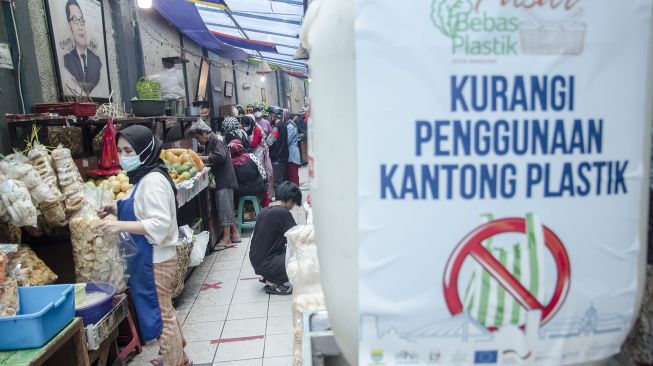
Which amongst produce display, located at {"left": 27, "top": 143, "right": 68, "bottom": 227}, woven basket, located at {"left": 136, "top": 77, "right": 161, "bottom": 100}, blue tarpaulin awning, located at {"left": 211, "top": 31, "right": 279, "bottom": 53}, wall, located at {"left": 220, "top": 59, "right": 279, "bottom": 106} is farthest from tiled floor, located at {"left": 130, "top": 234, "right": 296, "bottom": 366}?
wall, located at {"left": 220, "top": 59, "right": 279, "bottom": 106}

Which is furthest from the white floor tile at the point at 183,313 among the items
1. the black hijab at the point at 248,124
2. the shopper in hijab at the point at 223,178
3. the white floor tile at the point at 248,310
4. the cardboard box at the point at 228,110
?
the cardboard box at the point at 228,110

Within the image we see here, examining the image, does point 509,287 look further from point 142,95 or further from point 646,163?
point 142,95

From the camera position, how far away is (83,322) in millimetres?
2811

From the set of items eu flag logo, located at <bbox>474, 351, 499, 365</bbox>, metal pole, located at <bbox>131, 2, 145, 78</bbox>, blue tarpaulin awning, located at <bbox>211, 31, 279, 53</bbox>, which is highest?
blue tarpaulin awning, located at <bbox>211, 31, 279, 53</bbox>

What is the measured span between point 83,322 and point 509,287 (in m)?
2.71

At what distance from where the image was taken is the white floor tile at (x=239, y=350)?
3605mm

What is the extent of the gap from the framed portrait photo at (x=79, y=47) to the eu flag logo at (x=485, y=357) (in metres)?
4.57

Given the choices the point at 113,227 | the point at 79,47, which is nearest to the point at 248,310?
the point at 113,227

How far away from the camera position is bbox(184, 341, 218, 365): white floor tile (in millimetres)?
3602

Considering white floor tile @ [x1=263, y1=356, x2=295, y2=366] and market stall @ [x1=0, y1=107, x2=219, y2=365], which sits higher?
market stall @ [x1=0, y1=107, x2=219, y2=365]

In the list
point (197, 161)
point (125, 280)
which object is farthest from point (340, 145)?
point (197, 161)

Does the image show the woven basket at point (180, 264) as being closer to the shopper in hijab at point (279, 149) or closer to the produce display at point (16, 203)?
the produce display at point (16, 203)

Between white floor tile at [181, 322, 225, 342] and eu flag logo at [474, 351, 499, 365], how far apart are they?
338 cm

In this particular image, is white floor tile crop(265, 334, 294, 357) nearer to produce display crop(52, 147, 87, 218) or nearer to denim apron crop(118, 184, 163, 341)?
denim apron crop(118, 184, 163, 341)
